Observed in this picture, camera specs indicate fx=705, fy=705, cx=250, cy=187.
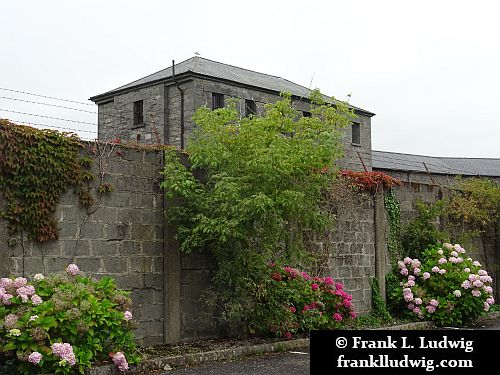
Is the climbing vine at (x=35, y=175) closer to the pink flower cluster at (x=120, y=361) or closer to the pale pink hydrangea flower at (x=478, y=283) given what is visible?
the pink flower cluster at (x=120, y=361)

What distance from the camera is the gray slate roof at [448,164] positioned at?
3969cm

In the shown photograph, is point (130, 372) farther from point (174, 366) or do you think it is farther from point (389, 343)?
point (389, 343)

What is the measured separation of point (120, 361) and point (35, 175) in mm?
2463

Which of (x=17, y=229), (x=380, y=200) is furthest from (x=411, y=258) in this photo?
(x=17, y=229)

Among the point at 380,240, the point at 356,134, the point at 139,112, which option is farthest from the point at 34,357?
the point at 356,134

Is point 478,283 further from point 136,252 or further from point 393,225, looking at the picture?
point 136,252

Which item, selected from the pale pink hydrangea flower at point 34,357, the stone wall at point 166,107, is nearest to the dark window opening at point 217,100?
the stone wall at point 166,107

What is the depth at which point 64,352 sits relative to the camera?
689cm

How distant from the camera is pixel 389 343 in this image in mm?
3447

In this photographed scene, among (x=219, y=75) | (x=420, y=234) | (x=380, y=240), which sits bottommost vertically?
(x=380, y=240)

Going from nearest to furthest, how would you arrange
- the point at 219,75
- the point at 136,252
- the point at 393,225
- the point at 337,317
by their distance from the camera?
the point at 136,252
the point at 337,317
the point at 393,225
the point at 219,75

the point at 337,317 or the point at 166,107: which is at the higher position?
the point at 166,107

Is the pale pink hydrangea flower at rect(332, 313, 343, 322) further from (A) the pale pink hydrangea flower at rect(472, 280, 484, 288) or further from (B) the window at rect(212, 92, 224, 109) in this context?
(B) the window at rect(212, 92, 224, 109)

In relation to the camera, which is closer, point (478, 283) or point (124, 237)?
point (124, 237)
